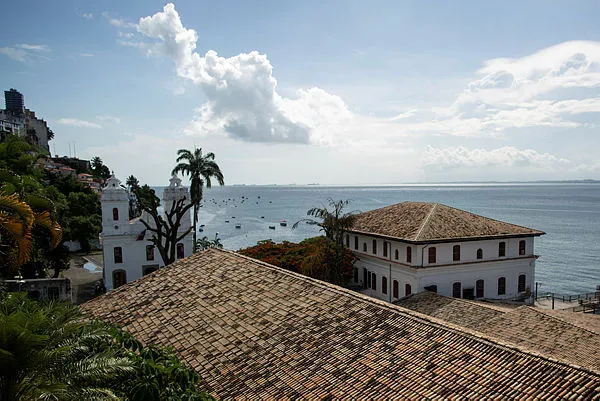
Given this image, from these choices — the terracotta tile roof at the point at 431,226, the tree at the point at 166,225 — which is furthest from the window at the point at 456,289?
the tree at the point at 166,225

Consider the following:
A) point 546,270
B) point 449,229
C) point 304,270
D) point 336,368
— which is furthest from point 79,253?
point 546,270

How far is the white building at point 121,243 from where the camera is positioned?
125ft

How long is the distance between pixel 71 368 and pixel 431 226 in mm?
29195

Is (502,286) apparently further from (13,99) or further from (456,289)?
(13,99)

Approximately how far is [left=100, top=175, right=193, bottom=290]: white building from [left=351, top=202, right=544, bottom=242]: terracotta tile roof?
18594 millimetres

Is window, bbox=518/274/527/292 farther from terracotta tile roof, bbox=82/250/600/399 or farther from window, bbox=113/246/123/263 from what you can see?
window, bbox=113/246/123/263

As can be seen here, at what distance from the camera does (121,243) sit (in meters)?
38.5

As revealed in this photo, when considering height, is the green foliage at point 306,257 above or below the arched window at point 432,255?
below

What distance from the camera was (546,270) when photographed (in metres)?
59.2

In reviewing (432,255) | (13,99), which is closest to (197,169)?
(432,255)

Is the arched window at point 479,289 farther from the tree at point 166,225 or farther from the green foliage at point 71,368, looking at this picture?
the green foliage at point 71,368

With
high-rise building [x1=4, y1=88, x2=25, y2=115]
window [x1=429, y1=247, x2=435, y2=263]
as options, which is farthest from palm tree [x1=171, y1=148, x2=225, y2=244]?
high-rise building [x1=4, y1=88, x2=25, y2=115]

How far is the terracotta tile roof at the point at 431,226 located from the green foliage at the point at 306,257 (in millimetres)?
3339

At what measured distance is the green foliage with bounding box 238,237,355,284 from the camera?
113 feet
